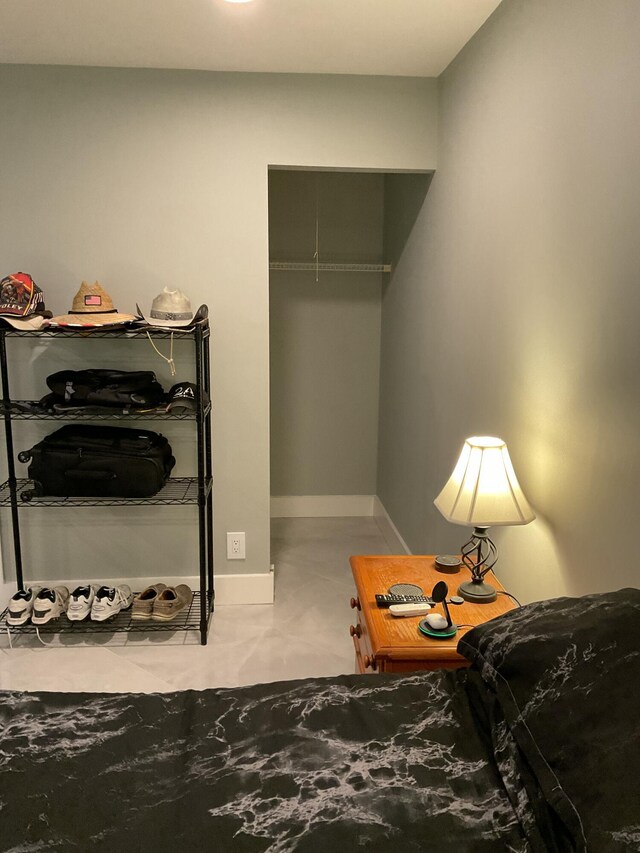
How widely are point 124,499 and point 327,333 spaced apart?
76.6 inches

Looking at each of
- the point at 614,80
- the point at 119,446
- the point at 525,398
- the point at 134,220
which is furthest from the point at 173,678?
the point at 614,80

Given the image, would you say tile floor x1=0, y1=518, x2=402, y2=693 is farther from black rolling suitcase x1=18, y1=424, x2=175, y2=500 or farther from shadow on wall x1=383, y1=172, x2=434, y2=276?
shadow on wall x1=383, y1=172, x2=434, y2=276

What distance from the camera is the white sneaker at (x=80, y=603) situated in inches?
110

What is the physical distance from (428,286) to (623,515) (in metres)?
1.86

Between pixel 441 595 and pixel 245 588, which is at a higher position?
pixel 441 595

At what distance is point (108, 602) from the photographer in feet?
9.29

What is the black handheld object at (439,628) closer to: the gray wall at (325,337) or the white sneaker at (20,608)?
the white sneaker at (20,608)

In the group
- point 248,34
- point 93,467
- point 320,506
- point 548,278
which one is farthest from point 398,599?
point 320,506

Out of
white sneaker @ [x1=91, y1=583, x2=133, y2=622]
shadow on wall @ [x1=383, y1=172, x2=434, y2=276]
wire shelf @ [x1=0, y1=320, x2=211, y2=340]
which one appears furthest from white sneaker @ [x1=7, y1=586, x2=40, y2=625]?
shadow on wall @ [x1=383, y1=172, x2=434, y2=276]

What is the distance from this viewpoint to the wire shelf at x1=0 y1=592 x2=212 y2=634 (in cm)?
283

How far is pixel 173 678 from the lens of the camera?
2572mm

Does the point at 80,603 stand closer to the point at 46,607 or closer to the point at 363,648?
the point at 46,607

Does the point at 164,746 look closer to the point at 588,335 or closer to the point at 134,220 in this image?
the point at 588,335

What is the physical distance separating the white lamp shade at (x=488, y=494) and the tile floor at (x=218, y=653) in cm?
112
